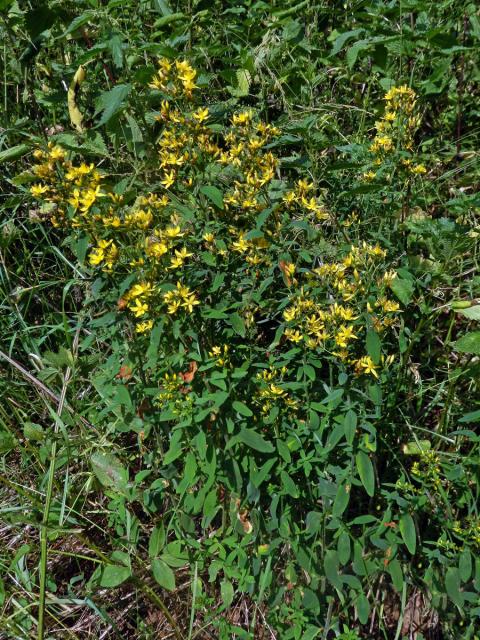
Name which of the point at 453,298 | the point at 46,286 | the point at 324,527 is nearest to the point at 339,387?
the point at 324,527

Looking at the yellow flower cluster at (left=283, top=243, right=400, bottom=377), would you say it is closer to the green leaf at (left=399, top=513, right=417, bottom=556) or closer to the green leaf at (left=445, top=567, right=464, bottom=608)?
the green leaf at (left=399, top=513, right=417, bottom=556)

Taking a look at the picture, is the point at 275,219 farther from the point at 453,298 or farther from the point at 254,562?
the point at 254,562

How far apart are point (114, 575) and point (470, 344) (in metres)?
1.22

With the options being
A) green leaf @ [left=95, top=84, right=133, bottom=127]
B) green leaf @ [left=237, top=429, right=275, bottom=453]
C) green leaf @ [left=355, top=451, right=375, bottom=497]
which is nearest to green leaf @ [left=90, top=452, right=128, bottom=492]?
green leaf @ [left=237, top=429, right=275, bottom=453]

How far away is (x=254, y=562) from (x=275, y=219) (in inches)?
37.4

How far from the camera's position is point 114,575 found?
2.02 meters

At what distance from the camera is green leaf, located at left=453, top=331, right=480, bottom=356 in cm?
190

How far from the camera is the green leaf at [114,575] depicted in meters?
2.01

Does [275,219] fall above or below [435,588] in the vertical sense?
above

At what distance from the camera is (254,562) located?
75.8 inches

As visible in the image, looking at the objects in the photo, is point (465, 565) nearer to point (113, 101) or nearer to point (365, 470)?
point (365, 470)

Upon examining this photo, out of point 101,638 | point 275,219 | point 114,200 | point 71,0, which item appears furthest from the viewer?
point 71,0

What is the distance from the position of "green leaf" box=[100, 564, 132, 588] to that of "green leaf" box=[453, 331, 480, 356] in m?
1.14

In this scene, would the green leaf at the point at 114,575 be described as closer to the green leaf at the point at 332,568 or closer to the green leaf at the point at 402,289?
the green leaf at the point at 332,568
